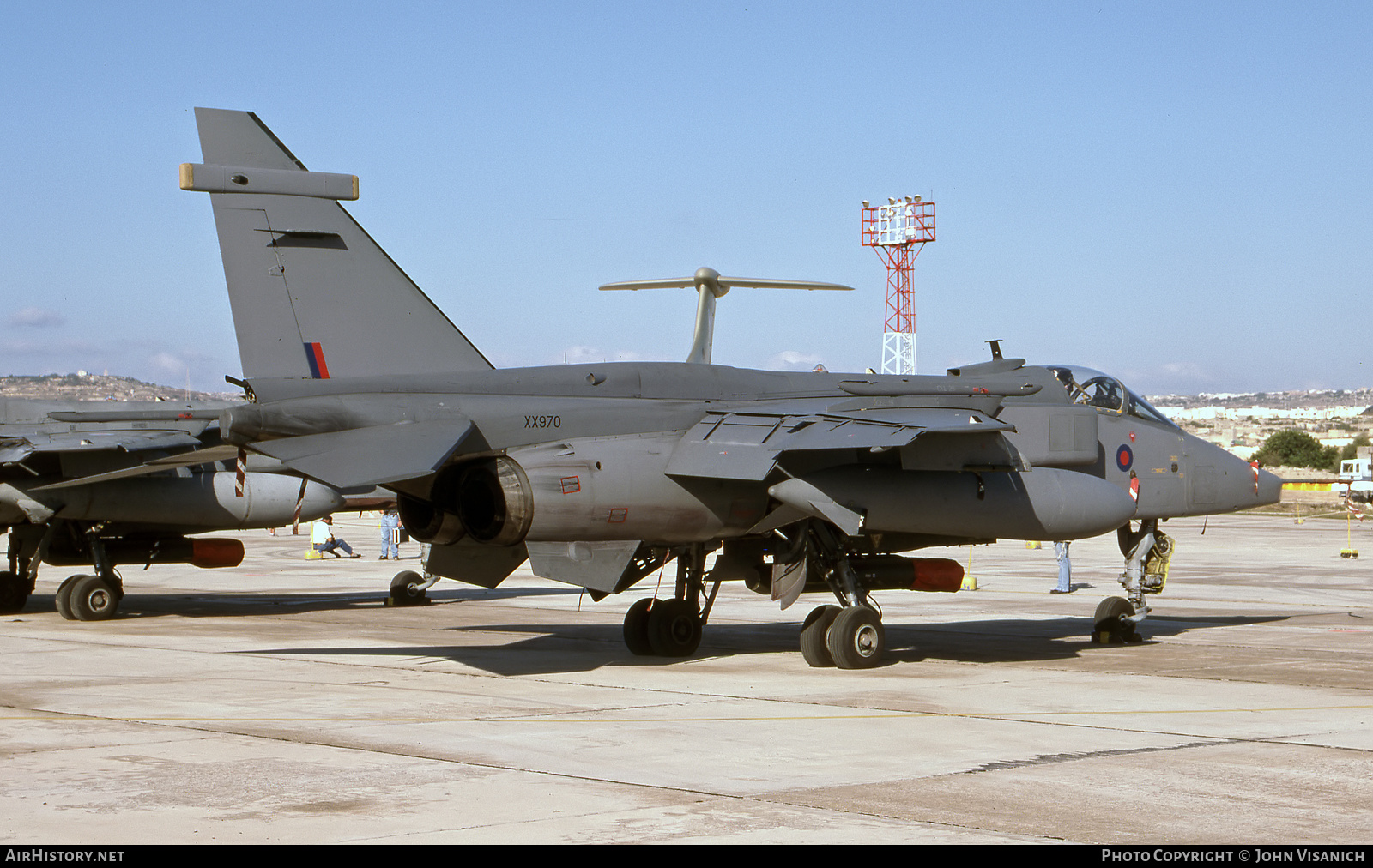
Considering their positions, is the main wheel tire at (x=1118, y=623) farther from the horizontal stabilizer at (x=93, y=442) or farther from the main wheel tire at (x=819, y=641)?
the horizontal stabilizer at (x=93, y=442)

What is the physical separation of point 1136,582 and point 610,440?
703 cm

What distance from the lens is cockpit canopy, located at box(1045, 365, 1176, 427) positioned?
613 inches

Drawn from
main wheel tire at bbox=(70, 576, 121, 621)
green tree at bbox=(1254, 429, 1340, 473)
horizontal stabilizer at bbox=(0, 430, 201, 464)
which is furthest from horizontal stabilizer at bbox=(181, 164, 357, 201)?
green tree at bbox=(1254, 429, 1340, 473)

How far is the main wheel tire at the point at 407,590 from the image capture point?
74.9ft

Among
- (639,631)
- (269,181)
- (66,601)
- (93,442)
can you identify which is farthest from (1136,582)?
(66,601)

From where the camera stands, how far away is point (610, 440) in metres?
13.0

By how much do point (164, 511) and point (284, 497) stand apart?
1718 millimetres

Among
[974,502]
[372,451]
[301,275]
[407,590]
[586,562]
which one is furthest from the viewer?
[407,590]

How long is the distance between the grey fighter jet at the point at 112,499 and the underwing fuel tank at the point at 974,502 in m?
9.22

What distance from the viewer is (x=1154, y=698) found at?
1157cm

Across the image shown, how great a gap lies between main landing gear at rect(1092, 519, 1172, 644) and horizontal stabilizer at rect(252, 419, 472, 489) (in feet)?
27.4

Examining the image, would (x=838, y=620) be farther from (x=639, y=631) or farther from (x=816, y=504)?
(x=639, y=631)

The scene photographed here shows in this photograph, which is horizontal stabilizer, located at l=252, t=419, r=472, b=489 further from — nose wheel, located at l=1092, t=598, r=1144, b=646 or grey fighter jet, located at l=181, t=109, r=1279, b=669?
nose wheel, located at l=1092, t=598, r=1144, b=646

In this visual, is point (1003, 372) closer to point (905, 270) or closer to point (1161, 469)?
point (1161, 469)
